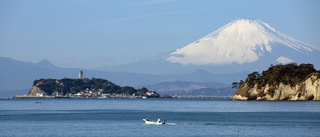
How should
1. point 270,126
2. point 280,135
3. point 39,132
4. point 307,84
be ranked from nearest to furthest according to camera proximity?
point 280,135 < point 39,132 < point 270,126 < point 307,84

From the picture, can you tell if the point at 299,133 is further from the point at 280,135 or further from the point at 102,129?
the point at 102,129

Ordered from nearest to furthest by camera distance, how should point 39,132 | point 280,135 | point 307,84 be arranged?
1. point 280,135
2. point 39,132
3. point 307,84

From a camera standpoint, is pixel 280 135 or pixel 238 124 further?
pixel 238 124

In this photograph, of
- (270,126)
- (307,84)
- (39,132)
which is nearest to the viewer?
(39,132)

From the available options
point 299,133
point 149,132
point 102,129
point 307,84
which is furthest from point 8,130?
point 307,84

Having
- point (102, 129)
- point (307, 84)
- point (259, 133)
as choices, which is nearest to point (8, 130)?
point (102, 129)

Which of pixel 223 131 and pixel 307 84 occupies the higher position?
pixel 307 84

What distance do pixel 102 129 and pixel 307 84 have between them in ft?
409

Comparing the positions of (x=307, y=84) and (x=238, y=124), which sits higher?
(x=307, y=84)

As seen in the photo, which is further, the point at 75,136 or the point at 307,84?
the point at 307,84

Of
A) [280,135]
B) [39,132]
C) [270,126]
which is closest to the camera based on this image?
[280,135]

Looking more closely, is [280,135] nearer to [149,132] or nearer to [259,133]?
[259,133]

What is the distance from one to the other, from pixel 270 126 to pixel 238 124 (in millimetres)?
6500

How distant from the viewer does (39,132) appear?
8131cm
